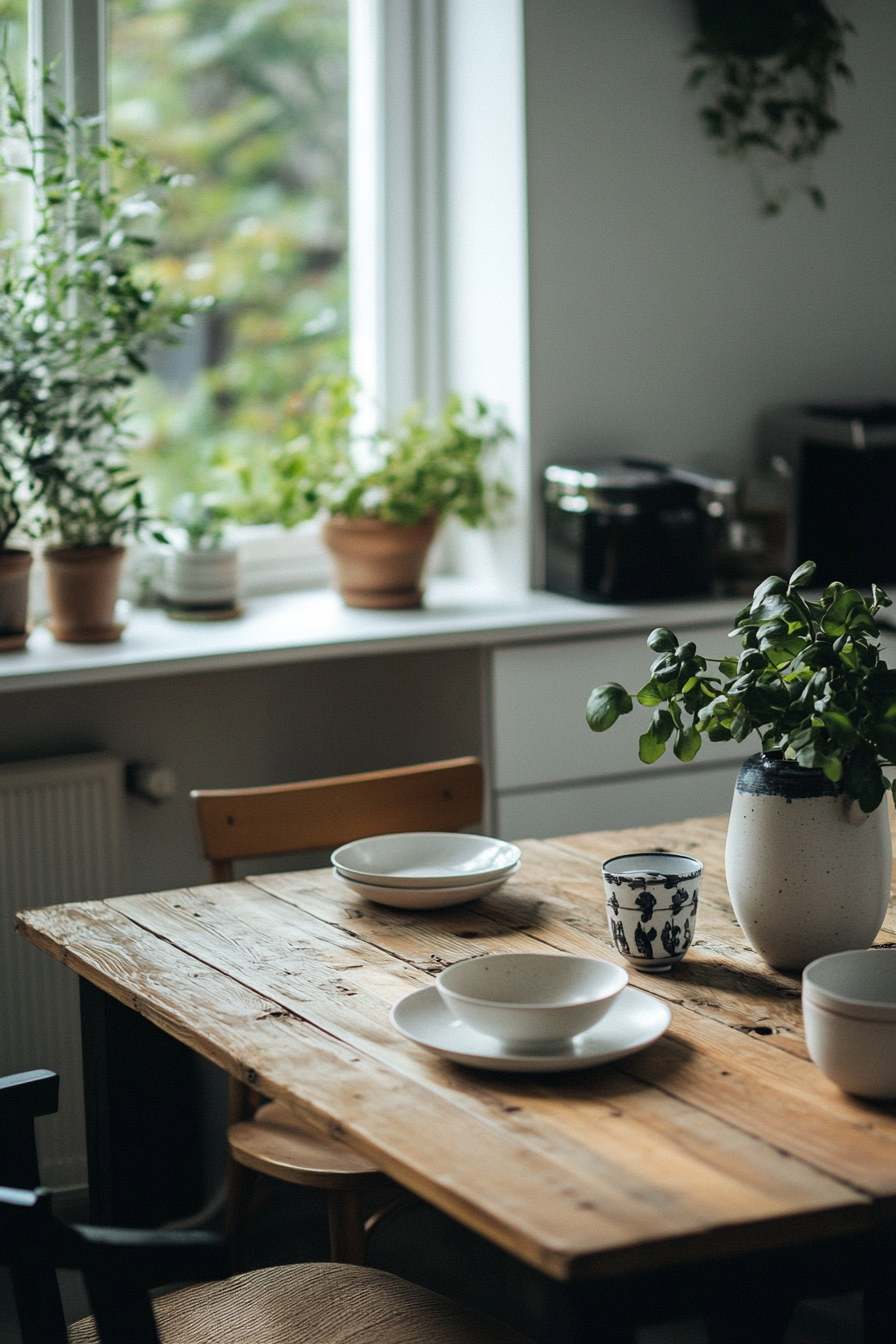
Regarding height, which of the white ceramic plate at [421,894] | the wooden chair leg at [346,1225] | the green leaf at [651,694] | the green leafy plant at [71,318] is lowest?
the wooden chair leg at [346,1225]

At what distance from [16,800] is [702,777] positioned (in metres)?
1.23

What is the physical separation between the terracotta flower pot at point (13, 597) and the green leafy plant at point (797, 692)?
132cm

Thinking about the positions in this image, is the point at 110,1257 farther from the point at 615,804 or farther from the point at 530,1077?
the point at 615,804

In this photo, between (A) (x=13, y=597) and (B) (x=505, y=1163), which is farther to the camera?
(A) (x=13, y=597)

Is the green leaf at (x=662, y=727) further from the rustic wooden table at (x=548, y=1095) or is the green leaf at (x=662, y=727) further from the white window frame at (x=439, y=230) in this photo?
the white window frame at (x=439, y=230)

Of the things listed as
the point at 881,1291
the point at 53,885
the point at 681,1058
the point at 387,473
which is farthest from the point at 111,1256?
the point at 387,473

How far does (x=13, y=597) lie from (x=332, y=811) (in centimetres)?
74

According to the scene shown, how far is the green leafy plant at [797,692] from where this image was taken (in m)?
1.38

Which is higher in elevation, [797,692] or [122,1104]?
[797,692]

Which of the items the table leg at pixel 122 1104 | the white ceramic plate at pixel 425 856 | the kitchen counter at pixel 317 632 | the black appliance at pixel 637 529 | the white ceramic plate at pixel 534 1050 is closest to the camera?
the white ceramic plate at pixel 534 1050

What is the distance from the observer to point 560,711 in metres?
2.79

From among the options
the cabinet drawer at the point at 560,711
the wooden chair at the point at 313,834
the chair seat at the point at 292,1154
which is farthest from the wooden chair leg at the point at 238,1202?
the cabinet drawer at the point at 560,711

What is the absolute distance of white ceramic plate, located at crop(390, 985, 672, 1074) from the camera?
1235 millimetres

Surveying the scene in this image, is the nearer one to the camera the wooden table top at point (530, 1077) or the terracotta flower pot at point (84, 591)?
the wooden table top at point (530, 1077)
